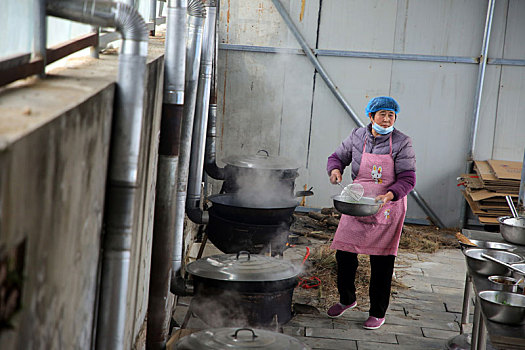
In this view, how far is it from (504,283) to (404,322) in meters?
2.15

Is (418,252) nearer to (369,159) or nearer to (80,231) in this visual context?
(369,159)

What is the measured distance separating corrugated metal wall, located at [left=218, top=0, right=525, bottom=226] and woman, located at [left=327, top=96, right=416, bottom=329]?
3728 millimetres

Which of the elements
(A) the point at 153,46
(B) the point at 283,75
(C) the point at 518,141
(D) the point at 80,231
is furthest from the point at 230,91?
(D) the point at 80,231

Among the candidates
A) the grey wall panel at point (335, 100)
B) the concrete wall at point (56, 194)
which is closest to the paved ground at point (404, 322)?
the concrete wall at point (56, 194)

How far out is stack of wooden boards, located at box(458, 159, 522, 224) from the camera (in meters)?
8.05

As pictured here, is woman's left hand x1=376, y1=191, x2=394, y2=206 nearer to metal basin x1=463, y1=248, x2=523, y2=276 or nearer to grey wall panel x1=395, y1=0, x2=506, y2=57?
metal basin x1=463, y1=248, x2=523, y2=276

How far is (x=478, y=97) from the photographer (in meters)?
8.88

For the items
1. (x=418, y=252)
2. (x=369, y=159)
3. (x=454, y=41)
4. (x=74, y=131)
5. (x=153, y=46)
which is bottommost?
(x=418, y=252)

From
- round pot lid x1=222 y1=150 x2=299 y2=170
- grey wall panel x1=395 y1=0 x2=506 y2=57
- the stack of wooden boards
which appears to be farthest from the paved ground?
grey wall panel x1=395 y1=0 x2=506 y2=57

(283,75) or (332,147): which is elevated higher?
(283,75)

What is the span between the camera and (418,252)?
26.0 feet

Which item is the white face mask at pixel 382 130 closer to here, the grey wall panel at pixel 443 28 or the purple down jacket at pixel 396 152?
the purple down jacket at pixel 396 152

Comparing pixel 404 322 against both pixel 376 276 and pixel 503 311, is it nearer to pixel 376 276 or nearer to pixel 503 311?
pixel 376 276

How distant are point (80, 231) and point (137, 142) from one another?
1.53ft
